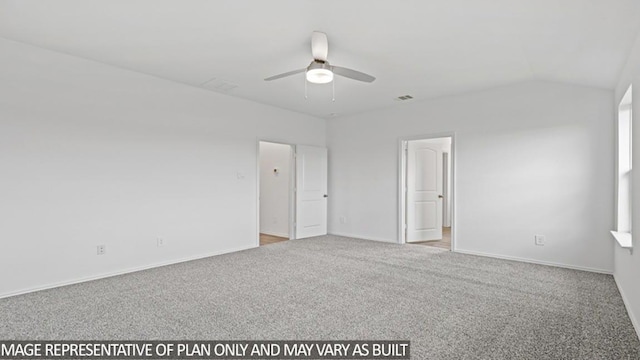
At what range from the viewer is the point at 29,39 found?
321 centimetres

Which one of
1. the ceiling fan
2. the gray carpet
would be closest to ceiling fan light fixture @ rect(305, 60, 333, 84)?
the ceiling fan

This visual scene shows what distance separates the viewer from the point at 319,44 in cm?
301

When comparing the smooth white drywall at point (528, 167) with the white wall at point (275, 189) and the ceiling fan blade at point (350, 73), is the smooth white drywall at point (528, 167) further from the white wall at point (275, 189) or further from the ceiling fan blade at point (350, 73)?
the ceiling fan blade at point (350, 73)

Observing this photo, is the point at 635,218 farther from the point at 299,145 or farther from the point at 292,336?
the point at 299,145

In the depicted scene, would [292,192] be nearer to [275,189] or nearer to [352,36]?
[275,189]

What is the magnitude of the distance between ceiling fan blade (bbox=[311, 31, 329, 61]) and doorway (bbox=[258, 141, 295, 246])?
3.39 meters

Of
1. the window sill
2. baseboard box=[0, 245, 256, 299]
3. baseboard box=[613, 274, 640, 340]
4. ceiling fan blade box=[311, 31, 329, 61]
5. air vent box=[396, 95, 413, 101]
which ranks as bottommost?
baseboard box=[0, 245, 256, 299]

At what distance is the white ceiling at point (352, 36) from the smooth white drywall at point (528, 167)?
399 mm

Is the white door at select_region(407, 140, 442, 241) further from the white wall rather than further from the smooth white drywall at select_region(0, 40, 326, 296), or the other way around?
the smooth white drywall at select_region(0, 40, 326, 296)

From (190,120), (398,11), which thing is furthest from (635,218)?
(190,120)

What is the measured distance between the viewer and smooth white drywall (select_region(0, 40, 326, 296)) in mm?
3277

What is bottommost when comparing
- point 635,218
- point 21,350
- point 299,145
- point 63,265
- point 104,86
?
point 21,350

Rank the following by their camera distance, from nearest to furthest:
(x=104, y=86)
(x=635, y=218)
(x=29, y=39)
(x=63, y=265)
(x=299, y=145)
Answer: (x=635, y=218), (x=29, y=39), (x=63, y=265), (x=104, y=86), (x=299, y=145)

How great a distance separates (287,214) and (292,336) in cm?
438
